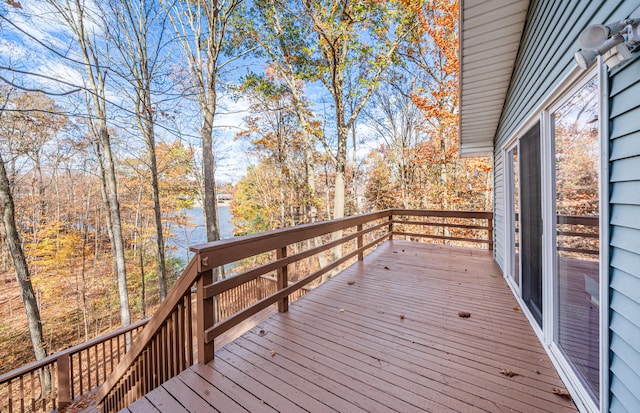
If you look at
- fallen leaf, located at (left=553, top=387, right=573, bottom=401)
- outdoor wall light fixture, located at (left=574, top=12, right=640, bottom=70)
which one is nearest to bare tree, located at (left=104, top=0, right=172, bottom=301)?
outdoor wall light fixture, located at (left=574, top=12, right=640, bottom=70)

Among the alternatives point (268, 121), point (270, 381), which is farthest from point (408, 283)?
point (268, 121)

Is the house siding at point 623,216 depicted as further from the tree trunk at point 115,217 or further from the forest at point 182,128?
the tree trunk at point 115,217

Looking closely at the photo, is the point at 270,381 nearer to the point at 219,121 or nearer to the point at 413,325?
the point at 413,325

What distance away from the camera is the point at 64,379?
10.5 ft

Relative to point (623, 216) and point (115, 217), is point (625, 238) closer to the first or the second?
point (623, 216)

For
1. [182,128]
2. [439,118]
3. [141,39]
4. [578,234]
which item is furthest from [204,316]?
[439,118]

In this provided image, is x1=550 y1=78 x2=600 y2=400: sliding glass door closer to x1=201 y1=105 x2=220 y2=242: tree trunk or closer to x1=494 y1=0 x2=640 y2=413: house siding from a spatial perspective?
x1=494 y1=0 x2=640 y2=413: house siding

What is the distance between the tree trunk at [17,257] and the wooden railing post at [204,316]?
22.5 ft

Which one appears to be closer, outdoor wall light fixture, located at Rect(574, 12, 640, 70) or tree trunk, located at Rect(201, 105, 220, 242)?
outdoor wall light fixture, located at Rect(574, 12, 640, 70)

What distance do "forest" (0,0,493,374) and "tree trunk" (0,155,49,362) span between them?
0.11 ft

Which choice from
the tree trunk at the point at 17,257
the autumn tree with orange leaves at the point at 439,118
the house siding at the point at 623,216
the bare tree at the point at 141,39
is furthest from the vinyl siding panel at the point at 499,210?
the tree trunk at the point at 17,257

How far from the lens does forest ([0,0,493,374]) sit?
6371 mm

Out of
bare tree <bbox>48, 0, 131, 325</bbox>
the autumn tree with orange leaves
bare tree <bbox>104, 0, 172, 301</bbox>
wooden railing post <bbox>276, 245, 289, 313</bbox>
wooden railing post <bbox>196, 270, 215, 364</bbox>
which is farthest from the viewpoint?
the autumn tree with orange leaves

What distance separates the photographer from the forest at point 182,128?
637 centimetres
